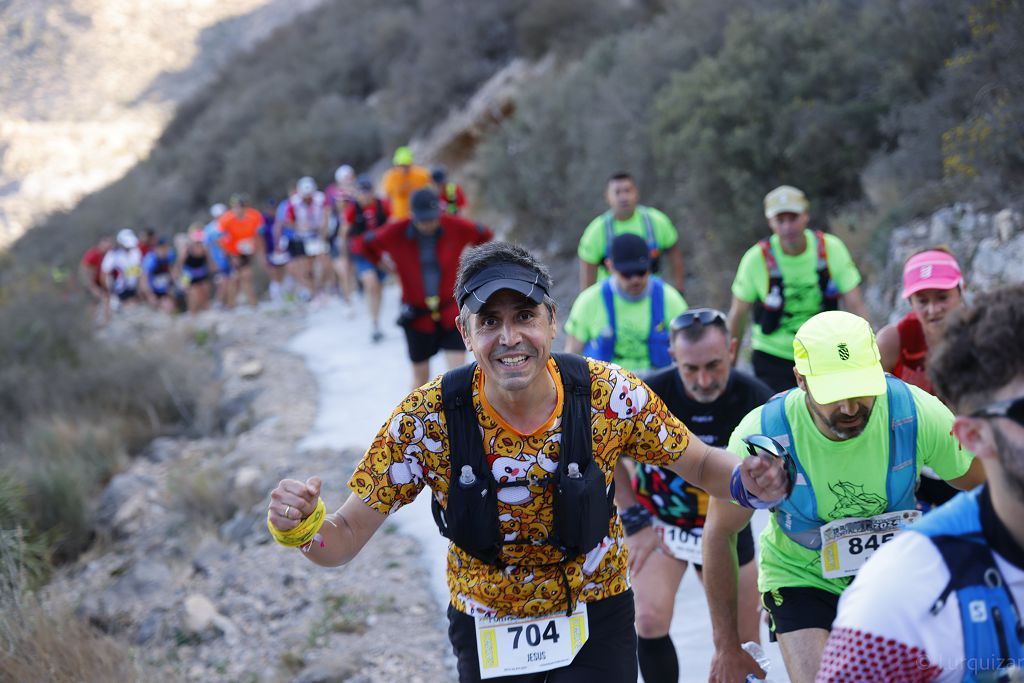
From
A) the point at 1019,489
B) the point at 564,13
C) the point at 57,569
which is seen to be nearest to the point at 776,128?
the point at 57,569

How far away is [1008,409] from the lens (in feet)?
6.29

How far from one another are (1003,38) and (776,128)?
2.93 m

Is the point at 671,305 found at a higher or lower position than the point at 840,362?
higher

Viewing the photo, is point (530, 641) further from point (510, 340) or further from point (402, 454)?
point (510, 340)

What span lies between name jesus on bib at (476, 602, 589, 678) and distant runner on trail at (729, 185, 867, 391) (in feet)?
11.1

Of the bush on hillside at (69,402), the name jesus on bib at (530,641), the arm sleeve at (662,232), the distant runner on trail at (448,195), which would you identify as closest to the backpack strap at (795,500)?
the name jesus on bib at (530,641)

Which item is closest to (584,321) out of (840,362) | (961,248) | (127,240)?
(840,362)

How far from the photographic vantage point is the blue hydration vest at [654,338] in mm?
5844

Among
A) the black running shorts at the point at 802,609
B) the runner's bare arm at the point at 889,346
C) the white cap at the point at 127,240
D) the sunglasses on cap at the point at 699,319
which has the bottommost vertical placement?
the black running shorts at the point at 802,609

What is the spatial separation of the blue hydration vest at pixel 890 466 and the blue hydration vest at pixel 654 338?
2334 mm

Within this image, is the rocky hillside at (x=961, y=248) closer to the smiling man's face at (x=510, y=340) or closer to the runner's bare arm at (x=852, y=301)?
the runner's bare arm at (x=852, y=301)

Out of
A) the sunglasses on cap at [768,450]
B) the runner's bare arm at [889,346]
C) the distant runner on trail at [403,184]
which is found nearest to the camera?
the sunglasses on cap at [768,450]

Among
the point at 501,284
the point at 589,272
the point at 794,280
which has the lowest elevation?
the point at 501,284

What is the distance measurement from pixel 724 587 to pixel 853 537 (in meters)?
0.52
